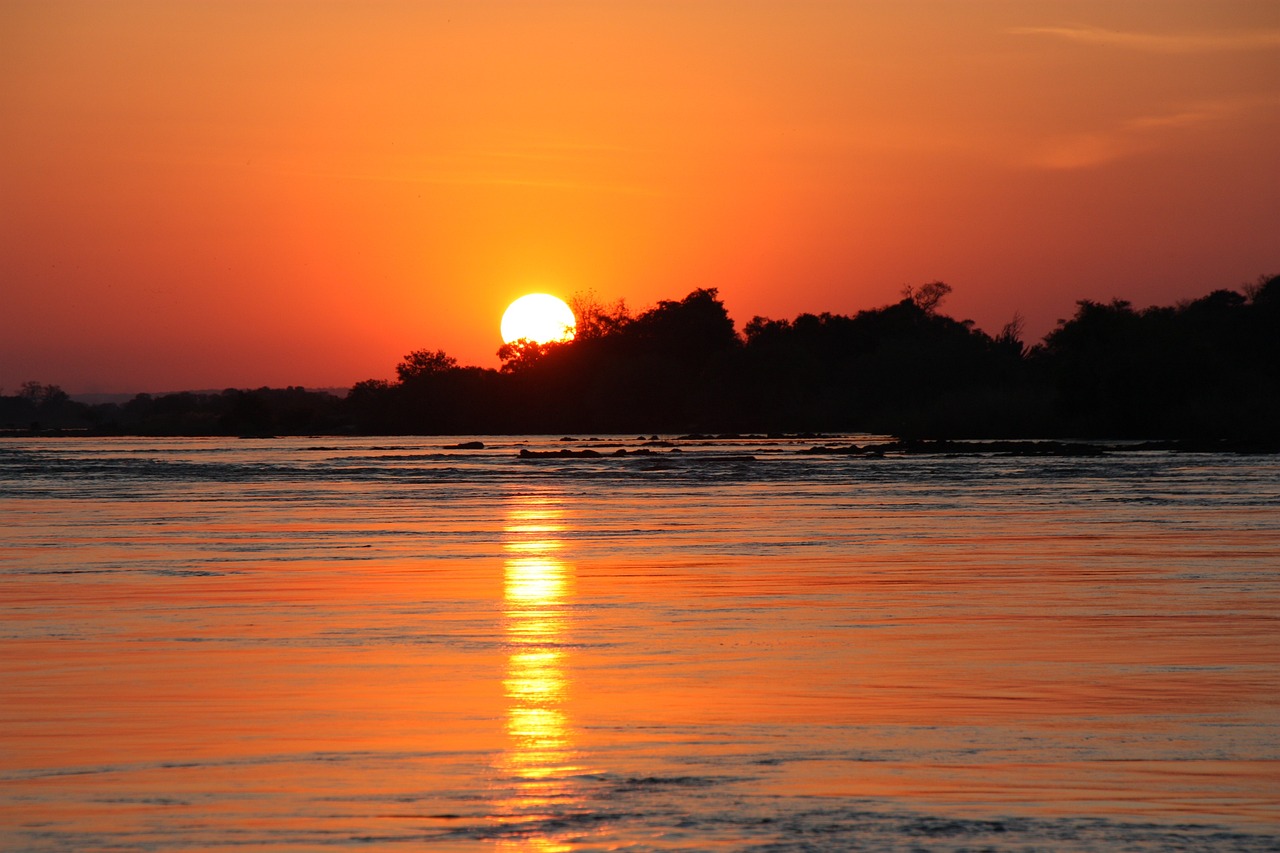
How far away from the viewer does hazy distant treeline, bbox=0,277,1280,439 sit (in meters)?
90.7

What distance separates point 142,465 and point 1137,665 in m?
61.4

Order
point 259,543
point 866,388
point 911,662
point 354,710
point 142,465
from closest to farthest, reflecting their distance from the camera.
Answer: point 354,710 → point 911,662 → point 259,543 → point 142,465 → point 866,388

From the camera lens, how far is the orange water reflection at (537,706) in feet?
24.2

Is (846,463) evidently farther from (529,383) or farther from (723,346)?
(529,383)

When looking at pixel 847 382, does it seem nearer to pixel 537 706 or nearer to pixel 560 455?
pixel 560 455

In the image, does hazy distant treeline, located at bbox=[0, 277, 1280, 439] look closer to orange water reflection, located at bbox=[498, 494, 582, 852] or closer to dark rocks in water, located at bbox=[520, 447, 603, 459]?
dark rocks in water, located at bbox=[520, 447, 603, 459]

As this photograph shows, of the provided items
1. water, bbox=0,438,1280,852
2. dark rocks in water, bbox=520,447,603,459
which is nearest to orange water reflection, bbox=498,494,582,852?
water, bbox=0,438,1280,852

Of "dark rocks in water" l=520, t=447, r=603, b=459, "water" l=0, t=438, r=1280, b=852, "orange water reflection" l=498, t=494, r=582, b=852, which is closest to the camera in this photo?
"water" l=0, t=438, r=1280, b=852

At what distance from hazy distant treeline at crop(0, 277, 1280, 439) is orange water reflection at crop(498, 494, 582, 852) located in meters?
70.0

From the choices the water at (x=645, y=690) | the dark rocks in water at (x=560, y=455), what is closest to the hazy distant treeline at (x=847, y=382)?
the dark rocks in water at (x=560, y=455)

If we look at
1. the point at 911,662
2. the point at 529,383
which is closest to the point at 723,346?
the point at 529,383

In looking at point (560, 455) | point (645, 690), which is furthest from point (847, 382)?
point (645, 690)

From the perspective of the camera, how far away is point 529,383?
524ft

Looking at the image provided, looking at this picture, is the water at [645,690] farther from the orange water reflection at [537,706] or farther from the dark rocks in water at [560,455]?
the dark rocks in water at [560,455]
